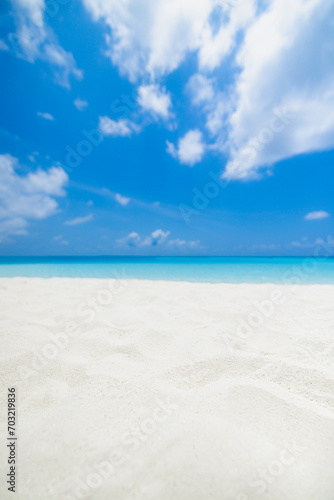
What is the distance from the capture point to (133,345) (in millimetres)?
1942

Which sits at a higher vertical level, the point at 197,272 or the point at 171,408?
the point at 197,272

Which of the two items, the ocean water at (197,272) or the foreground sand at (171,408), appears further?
the ocean water at (197,272)

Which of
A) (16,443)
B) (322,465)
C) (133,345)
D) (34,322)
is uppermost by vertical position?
(34,322)

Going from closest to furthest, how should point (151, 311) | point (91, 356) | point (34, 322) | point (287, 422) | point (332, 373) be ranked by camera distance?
point (287, 422), point (332, 373), point (91, 356), point (34, 322), point (151, 311)

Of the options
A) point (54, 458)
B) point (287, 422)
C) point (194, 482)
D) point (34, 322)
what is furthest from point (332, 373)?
point (34, 322)

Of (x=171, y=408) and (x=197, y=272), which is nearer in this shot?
(x=171, y=408)

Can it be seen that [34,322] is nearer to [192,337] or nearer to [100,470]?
[192,337]

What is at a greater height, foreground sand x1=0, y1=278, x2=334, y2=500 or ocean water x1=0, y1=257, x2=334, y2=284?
ocean water x1=0, y1=257, x2=334, y2=284

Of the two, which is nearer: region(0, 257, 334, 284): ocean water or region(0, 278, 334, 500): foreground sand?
region(0, 278, 334, 500): foreground sand

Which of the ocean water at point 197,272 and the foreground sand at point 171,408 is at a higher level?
the ocean water at point 197,272

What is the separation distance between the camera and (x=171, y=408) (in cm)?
123

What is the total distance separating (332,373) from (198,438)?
3.81ft

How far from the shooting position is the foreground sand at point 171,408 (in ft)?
2.87

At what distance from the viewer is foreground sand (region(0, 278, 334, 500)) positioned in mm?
875
